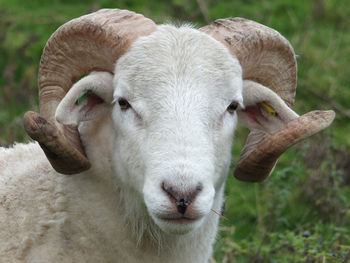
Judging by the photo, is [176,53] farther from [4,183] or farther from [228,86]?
[4,183]

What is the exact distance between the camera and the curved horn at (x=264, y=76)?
17.4ft

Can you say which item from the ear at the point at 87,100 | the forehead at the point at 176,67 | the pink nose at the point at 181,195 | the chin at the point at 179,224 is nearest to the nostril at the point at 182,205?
the pink nose at the point at 181,195

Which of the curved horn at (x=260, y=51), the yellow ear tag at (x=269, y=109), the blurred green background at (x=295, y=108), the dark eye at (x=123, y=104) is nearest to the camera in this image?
the dark eye at (x=123, y=104)

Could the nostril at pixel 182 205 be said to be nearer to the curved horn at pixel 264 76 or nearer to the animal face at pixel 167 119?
the animal face at pixel 167 119

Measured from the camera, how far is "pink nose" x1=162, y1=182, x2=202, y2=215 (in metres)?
4.59

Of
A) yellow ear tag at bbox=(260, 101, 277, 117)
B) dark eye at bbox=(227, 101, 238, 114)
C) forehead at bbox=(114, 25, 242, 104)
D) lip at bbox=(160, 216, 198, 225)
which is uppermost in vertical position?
forehead at bbox=(114, 25, 242, 104)

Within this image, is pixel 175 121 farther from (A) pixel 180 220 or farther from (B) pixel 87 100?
(B) pixel 87 100

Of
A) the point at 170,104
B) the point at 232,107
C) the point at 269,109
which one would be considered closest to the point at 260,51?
the point at 269,109

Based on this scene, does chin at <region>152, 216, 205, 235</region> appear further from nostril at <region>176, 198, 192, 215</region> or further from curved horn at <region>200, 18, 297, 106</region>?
curved horn at <region>200, 18, 297, 106</region>

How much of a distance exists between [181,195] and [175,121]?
24.0 inches

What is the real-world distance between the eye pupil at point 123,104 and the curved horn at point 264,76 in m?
0.87

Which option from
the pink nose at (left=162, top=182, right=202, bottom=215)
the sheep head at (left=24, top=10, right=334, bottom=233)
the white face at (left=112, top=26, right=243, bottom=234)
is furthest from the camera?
the sheep head at (left=24, top=10, right=334, bottom=233)

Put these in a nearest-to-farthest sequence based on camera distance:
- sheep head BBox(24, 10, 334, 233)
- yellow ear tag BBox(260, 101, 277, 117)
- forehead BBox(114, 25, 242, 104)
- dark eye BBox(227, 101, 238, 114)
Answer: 1. sheep head BBox(24, 10, 334, 233)
2. forehead BBox(114, 25, 242, 104)
3. dark eye BBox(227, 101, 238, 114)
4. yellow ear tag BBox(260, 101, 277, 117)

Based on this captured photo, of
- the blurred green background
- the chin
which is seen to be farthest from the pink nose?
the blurred green background
